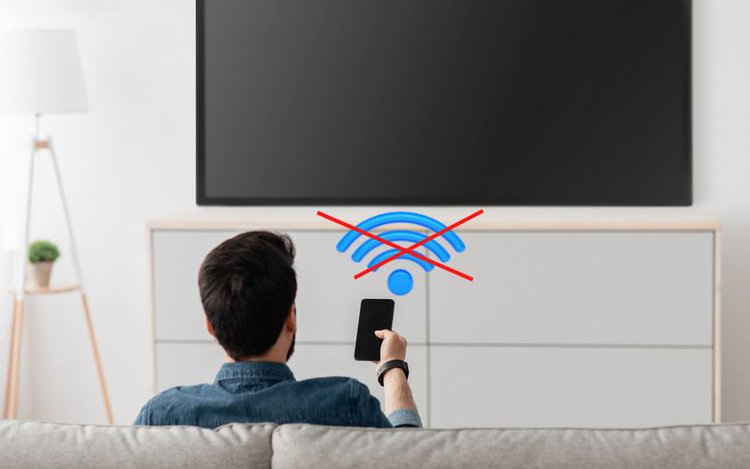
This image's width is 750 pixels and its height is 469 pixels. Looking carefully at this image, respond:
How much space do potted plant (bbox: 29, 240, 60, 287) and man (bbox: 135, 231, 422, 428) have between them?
2.34m

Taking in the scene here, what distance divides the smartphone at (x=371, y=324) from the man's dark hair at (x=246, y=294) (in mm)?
463

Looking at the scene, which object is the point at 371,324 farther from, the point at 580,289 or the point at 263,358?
the point at 580,289

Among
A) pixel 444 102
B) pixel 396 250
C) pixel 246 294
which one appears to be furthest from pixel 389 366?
pixel 444 102

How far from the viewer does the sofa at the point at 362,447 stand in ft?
5.11

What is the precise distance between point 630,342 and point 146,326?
1.96 meters

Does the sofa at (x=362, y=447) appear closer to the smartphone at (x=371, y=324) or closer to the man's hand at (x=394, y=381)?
the man's hand at (x=394, y=381)

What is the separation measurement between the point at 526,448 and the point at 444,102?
105 inches

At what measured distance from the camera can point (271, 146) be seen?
13.8 feet

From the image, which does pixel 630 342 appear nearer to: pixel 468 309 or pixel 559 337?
pixel 559 337

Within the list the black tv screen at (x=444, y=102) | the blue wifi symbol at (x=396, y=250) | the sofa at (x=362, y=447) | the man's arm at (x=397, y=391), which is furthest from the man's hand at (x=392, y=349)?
the black tv screen at (x=444, y=102)

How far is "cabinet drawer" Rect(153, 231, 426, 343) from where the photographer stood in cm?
379

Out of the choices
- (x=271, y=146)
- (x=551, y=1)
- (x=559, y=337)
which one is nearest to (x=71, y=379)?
(x=271, y=146)

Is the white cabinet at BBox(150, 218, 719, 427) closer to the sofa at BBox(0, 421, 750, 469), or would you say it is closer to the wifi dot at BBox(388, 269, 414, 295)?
the wifi dot at BBox(388, 269, 414, 295)

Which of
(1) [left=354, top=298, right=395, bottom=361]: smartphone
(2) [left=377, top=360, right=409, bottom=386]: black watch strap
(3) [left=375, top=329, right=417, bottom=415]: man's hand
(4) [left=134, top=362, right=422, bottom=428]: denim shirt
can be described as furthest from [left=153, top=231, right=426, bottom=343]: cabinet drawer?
(4) [left=134, top=362, right=422, bottom=428]: denim shirt
